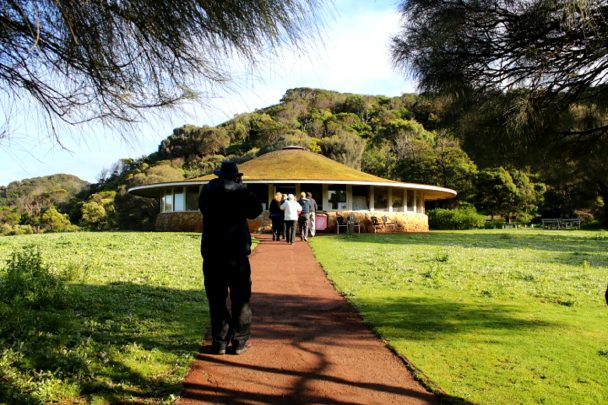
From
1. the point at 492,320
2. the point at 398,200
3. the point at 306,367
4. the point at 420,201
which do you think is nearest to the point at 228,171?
the point at 306,367

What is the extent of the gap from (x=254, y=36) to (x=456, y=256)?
1088cm

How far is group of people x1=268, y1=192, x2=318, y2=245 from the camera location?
52.4ft

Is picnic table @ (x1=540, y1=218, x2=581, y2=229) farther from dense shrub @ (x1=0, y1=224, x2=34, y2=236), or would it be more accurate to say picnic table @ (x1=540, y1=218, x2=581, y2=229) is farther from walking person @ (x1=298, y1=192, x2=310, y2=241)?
dense shrub @ (x1=0, y1=224, x2=34, y2=236)

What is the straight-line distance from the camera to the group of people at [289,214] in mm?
15969

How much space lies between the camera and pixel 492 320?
622 centimetres

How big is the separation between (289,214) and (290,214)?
3 cm

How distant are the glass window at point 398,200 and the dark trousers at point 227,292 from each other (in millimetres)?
25336

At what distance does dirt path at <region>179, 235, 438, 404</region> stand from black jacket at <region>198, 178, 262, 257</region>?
977 mm

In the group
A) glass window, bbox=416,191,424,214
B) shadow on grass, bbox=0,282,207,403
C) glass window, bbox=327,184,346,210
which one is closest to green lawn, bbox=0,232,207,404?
shadow on grass, bbox=0,282,207,403

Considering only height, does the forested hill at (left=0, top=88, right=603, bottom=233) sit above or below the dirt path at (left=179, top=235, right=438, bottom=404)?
above

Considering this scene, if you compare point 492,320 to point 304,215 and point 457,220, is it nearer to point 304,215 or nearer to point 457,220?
point 304,215

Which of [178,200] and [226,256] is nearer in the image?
[226,256]

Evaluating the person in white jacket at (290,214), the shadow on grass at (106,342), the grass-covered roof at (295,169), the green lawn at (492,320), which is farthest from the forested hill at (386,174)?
the shadow on grass at (106,342)

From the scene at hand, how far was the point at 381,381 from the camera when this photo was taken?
13.6 ft
